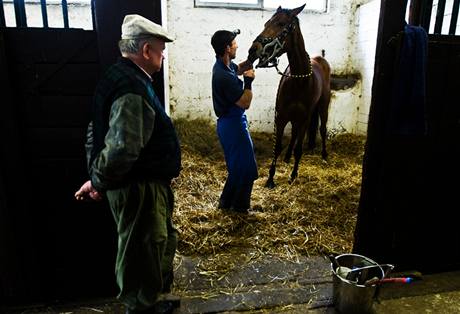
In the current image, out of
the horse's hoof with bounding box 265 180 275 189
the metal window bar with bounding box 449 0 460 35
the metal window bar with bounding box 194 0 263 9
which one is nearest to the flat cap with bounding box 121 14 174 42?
the metal window bar with bounding box 449 0 460 35

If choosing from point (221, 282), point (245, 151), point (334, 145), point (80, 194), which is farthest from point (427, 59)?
point (334, 145)

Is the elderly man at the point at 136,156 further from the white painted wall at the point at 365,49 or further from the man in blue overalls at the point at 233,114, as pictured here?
the white painted wall at the point at 365,49

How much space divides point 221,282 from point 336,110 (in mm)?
4927

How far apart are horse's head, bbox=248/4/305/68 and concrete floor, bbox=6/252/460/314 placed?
2085 mm

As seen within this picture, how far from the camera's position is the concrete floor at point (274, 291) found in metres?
2.10

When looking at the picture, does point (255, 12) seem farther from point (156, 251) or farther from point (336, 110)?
point (156, 251)

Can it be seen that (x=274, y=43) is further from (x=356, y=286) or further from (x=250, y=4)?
(x=250, y=4)

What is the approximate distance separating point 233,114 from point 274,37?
115cm

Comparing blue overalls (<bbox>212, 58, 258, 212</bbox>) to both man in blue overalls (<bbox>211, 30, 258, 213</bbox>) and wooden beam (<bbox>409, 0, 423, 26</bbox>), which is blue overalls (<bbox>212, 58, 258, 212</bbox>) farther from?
wooden beam (<bbox>409, 0, 423, 26</bbox>)

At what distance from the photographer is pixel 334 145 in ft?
19.5

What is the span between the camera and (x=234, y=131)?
9.83 feet

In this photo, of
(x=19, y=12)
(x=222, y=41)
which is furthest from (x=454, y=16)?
(x=19, y=12)

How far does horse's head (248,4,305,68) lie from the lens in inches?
136

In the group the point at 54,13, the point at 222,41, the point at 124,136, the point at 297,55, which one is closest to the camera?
the point at 124,136
